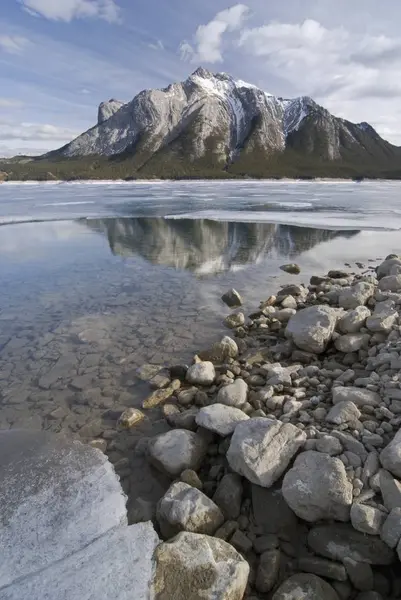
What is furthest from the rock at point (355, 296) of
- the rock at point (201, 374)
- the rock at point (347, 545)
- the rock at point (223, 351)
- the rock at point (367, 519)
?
the rock at point (347, 545)

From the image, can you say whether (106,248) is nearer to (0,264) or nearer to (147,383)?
(0,264)

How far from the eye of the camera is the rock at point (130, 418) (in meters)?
5.55

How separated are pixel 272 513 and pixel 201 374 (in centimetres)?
290

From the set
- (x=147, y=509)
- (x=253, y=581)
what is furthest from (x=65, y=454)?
(x=253, y=581)

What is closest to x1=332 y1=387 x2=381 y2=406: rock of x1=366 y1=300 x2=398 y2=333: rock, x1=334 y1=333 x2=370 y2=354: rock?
x1=334 y1=333 x2=370 y2=354: rock

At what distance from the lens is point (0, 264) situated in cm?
1518

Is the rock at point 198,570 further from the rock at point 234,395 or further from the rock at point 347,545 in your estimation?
the rock at point 234,395

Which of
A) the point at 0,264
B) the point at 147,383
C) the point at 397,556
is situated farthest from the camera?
the point at 0,264

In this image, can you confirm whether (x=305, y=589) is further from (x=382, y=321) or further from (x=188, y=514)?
(x=382, y=321)

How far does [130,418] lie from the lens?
5.59m

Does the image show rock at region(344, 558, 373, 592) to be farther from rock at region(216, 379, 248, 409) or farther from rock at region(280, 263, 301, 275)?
rock at region(280, 263, 301, 275)

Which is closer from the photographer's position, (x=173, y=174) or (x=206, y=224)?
(x=206, y=224)

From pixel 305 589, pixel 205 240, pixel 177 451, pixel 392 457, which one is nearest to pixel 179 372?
pixel 177 451

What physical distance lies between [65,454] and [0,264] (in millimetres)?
12485
